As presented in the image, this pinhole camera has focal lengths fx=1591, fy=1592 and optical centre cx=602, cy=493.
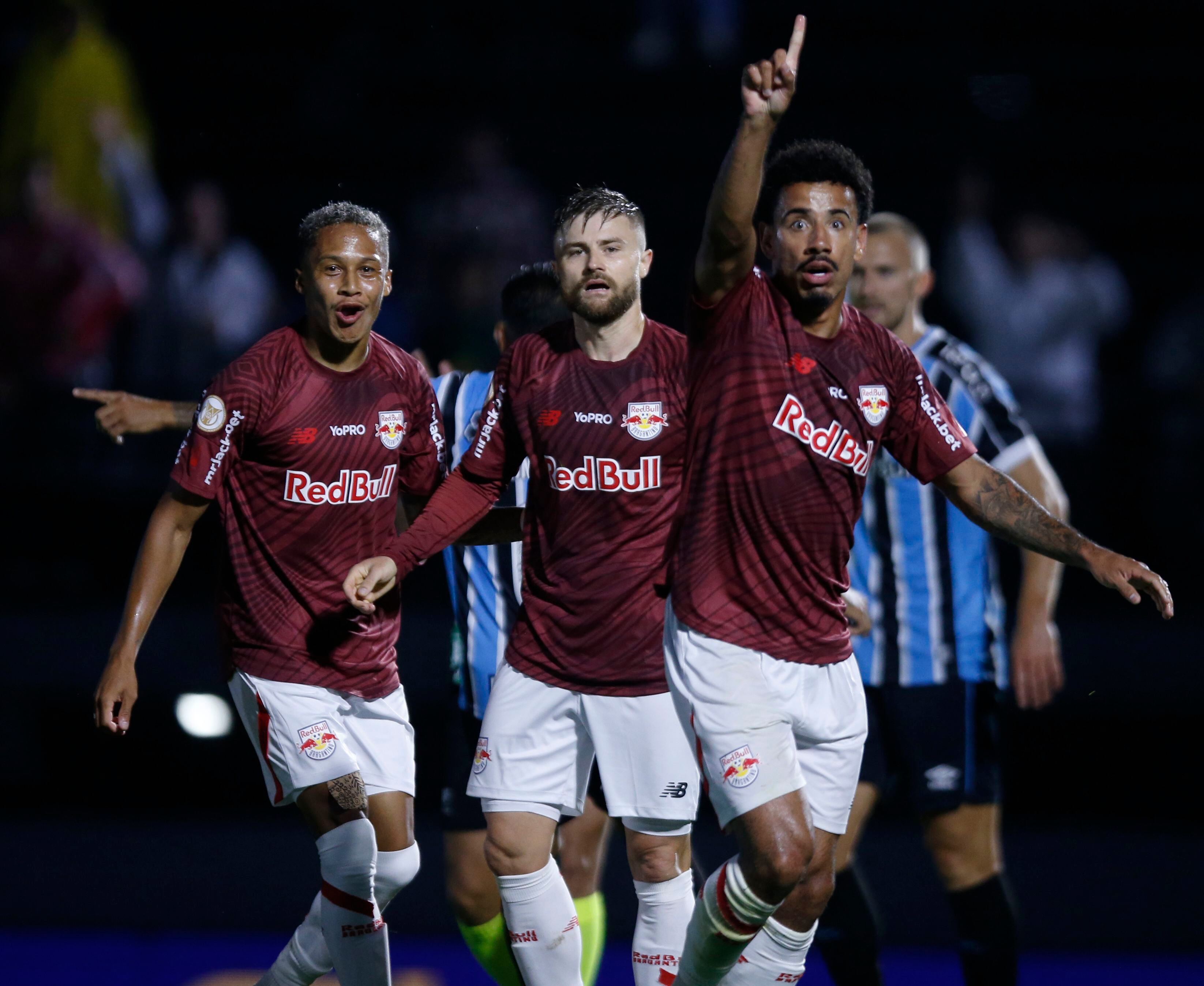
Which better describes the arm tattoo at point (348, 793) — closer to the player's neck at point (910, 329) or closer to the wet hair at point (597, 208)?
the wet hair at point (597, 208)

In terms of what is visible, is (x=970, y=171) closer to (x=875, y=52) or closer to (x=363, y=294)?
(x=875, y=52)

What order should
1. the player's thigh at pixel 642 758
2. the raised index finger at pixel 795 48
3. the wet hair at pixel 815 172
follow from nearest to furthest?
the raised index finger at pixel 795 48
the wet hair at pixel 815 172
the player's thigh at pixel 642 758

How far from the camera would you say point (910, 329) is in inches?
193

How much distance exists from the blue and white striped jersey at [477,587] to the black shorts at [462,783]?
0.07m

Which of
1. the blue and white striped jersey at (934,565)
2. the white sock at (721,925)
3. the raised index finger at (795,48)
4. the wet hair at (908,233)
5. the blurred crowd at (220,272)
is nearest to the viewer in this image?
the raised index finger at (795,48)

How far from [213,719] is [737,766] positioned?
11.6 ft

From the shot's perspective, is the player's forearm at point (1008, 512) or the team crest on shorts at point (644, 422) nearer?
the player's forearm at point (1008, 512)

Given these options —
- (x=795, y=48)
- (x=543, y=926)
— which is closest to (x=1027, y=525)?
(x=795, y=48)

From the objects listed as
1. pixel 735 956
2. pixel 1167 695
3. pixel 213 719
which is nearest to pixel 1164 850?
pixel 1167 695

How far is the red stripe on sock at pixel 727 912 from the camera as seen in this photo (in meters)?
3.50

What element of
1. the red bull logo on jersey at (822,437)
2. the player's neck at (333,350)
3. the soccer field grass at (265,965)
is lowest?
the soccer field grass at (265,965)

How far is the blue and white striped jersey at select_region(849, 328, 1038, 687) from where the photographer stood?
15.7 ft

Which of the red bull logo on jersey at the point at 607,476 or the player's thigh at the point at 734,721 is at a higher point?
the red bull logo on jersey at the point at 607,476

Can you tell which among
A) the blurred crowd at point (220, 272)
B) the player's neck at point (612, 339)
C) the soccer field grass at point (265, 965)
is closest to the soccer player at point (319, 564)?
the player's neck at point (612, 339)
